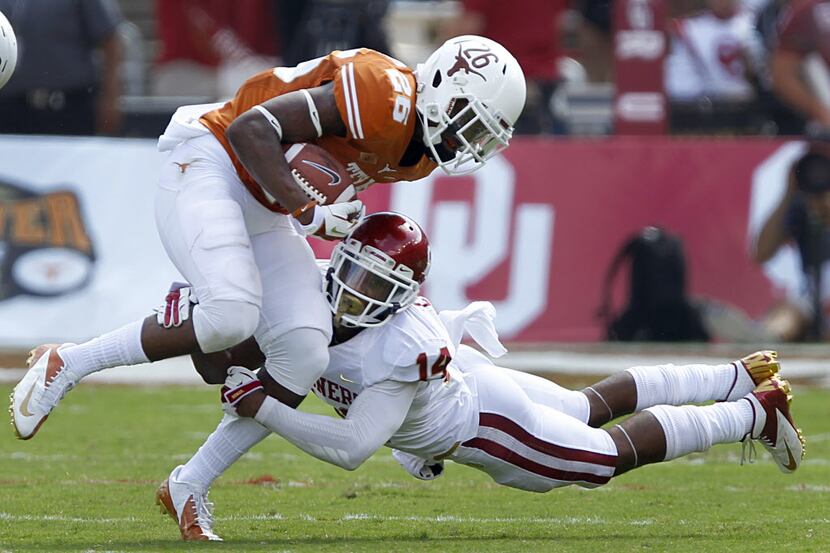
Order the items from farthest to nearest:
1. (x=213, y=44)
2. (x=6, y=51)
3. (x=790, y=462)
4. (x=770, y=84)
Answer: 1. (x=213, y=44)
2. (x=770, y=84)
3. (x=6, y=51)
4. (x=790, y=462)

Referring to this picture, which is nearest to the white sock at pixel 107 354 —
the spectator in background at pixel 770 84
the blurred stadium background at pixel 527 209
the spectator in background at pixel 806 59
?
the blurred stadium background at pixel 527 209

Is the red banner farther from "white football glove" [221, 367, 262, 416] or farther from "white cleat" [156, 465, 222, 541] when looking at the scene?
"white football glove" [221, 367, 262, 416]

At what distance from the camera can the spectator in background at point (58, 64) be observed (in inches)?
435

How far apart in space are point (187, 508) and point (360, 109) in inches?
56.7

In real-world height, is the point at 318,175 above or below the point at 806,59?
above

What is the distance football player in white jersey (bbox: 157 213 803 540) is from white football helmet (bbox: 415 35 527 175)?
339 mm

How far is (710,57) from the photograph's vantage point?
12703 mm

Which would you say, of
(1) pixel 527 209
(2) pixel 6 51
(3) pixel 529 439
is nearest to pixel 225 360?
(3) pixel 529 439

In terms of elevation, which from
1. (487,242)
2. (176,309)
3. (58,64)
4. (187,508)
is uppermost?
(176,309)

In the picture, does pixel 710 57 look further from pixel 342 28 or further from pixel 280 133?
pixel 280 133

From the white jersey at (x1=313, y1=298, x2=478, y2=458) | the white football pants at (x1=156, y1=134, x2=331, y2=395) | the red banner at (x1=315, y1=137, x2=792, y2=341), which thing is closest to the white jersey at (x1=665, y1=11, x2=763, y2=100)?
the red banner at (x1=315, y1=137, x2=792, y2=341)

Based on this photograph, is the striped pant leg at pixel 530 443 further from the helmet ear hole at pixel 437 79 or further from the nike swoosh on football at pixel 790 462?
the helmet ear hole at pixel 437 79

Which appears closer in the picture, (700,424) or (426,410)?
(426,410)

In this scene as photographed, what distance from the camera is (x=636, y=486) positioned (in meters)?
6.66
